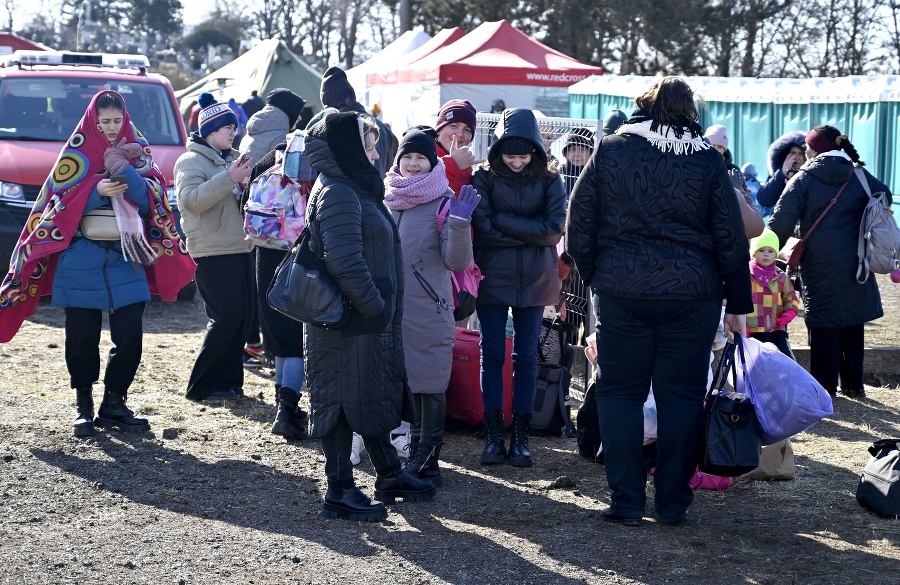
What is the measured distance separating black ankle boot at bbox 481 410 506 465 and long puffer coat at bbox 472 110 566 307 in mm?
614

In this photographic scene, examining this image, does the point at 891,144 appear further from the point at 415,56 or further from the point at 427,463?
the point at 427,463

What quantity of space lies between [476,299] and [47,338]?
4935 mm

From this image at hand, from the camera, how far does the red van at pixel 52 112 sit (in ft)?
35.5

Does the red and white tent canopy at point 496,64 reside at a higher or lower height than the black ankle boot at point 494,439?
higher

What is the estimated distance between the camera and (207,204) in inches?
272

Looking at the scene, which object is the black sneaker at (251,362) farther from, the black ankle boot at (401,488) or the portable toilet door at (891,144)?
the portable toilet door at (891,144)

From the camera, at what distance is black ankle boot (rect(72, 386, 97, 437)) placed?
250 inches

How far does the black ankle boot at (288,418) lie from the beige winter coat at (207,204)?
1.13 metres

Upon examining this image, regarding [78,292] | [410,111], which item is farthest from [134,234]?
[410,111]

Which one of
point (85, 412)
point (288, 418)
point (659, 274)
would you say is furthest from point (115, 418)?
point (659, 274)

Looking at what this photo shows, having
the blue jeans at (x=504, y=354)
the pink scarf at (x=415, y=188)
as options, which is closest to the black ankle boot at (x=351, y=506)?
the blue jeans at (x=504, y=354)

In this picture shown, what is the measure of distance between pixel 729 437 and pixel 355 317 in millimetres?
1666

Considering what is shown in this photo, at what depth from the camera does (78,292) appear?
6.16 meters

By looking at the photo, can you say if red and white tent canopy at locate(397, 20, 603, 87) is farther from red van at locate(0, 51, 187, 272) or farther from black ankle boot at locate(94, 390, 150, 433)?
black ankle boot at locate(94, 390, 150, 433)
